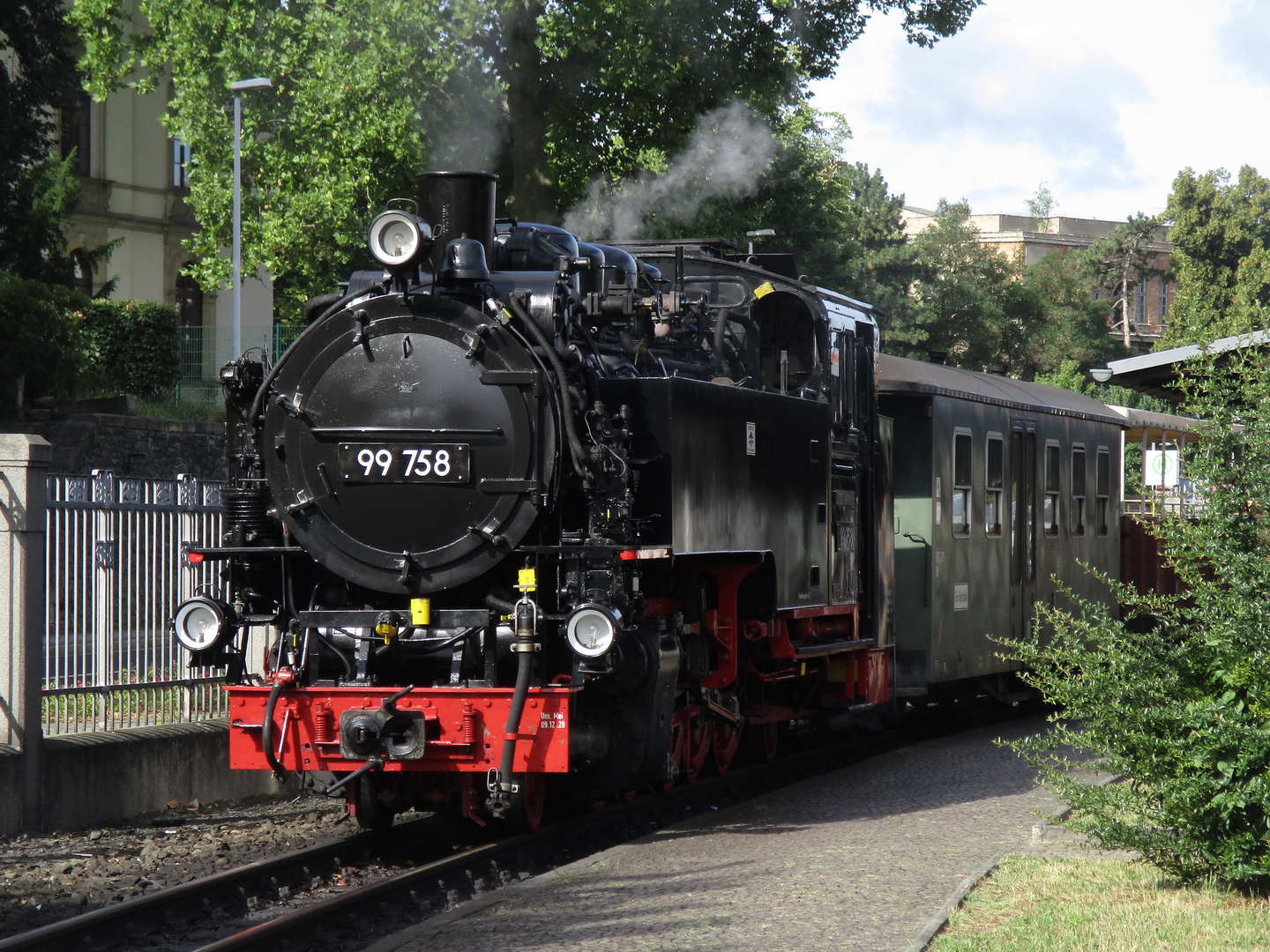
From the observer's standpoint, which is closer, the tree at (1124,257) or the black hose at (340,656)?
the black hose at (340,656)

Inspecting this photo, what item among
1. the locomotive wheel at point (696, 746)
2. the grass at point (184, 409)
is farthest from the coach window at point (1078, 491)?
the grass at point (184, 409)

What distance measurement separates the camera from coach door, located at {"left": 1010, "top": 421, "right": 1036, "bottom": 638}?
1287 centimetres

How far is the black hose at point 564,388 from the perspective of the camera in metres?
7.02

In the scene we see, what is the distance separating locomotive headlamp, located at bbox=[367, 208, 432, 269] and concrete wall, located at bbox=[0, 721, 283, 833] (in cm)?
316

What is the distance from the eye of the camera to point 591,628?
6812 mm

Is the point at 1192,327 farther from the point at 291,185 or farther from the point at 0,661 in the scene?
the point at 291,185

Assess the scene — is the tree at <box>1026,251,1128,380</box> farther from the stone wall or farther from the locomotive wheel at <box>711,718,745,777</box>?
the locomotive wheel at <box>711,718,745,777</box>

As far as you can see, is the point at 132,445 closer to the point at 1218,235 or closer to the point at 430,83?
the point at 430,83

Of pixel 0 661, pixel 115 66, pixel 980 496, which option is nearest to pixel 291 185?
pixel 115 66

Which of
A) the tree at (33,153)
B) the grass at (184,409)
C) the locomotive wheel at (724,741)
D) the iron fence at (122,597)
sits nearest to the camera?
the iron fence at (122,597)

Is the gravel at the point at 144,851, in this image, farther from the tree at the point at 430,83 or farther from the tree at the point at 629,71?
the tree at the point at 629,71

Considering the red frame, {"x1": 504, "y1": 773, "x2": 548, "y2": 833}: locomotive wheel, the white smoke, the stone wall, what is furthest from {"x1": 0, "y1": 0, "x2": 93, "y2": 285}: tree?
{"x1": 504, "y1": 773, "x2": 548, "y2": 833}: locomotive wheel

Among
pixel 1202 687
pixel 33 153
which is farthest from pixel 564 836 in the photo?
pixel 33 153

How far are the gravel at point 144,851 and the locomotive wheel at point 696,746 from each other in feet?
6.66
